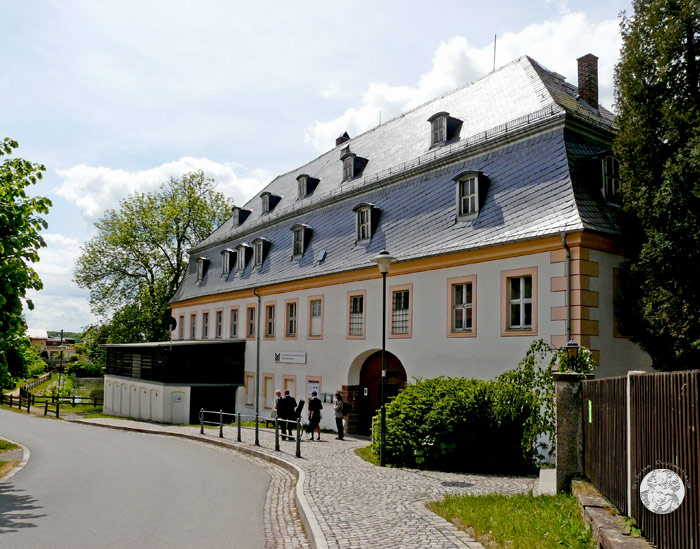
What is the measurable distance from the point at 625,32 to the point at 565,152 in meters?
2.97

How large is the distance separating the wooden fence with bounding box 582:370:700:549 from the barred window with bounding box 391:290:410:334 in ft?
39.4

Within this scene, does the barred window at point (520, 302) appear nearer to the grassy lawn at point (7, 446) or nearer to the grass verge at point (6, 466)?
the grass verge at point (6, 466)

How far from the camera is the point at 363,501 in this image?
9.92m

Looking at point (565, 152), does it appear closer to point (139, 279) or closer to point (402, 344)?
point (402, 344)

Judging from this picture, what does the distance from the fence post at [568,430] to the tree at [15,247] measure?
898 centimetres

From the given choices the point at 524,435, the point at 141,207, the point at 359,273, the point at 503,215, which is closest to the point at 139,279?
the point at 141,207

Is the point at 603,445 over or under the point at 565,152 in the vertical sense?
under


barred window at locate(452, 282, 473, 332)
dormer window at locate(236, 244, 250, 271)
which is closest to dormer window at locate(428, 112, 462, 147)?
barred window at locate(452, 282, 473, 332)

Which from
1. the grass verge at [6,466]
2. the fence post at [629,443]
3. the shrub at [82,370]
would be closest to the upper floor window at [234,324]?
the grass verge at [6,466]

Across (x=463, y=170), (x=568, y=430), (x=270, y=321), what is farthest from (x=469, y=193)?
(x=270, y=321)

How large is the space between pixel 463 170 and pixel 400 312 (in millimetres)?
4736

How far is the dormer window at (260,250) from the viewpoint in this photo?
98.6ft

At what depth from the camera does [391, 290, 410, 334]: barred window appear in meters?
20.1

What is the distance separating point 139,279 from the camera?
4612cm
